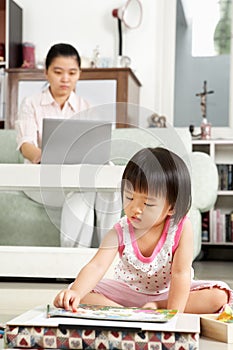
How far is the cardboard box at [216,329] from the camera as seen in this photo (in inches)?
55.4

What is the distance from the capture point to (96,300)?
1.62 meters

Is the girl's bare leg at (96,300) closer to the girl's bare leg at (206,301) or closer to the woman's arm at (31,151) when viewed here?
Answer: the girl's bare leg at (206,301)

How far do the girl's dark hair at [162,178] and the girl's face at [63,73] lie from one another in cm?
136

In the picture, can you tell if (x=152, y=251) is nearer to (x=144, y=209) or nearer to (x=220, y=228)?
(x=144, y=209)

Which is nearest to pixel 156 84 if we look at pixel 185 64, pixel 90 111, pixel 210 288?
pixel 185 64

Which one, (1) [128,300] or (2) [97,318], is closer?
(2) [97,318]

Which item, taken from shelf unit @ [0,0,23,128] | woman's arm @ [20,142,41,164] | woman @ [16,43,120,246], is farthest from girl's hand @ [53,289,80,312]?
shelf unit @ [0,0,23,128]

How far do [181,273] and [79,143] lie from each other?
77 centimetres

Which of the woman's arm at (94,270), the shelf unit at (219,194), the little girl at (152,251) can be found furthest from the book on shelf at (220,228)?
the woman's arm at (94,270)

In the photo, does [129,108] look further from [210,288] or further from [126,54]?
[126,54]

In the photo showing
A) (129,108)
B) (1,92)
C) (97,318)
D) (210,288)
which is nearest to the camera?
(97,318)

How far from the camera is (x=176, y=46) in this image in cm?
489

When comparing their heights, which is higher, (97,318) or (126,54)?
(126,54)

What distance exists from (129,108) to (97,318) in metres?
0.79
